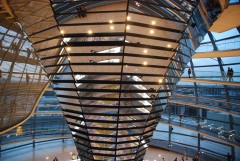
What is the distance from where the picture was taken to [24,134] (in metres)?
31.8

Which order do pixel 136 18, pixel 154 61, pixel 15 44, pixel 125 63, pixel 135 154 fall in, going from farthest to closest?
pixel 135 154 < pixel 15 44 < pixel 154 61 < pixel 125 63 < pixel 136 18

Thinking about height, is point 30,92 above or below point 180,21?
below

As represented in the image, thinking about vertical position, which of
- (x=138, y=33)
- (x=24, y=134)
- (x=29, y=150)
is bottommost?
(x=29, y=150)

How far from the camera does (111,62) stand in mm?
14672

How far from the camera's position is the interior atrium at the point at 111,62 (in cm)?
1346

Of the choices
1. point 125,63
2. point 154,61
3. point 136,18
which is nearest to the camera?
point 136,18

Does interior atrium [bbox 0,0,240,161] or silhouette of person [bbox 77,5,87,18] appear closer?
silhouette of person [bbox 77,5,87,18]

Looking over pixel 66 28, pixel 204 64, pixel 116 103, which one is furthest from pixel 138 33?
pixel 204 64

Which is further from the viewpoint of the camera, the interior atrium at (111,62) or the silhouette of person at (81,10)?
the interior atrium at (111,62)

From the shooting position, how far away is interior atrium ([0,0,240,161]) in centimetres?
1346

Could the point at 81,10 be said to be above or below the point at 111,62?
above

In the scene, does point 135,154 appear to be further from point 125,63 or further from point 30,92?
point 30,92

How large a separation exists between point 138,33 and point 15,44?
12.2 m

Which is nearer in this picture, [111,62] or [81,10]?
[81,10]
